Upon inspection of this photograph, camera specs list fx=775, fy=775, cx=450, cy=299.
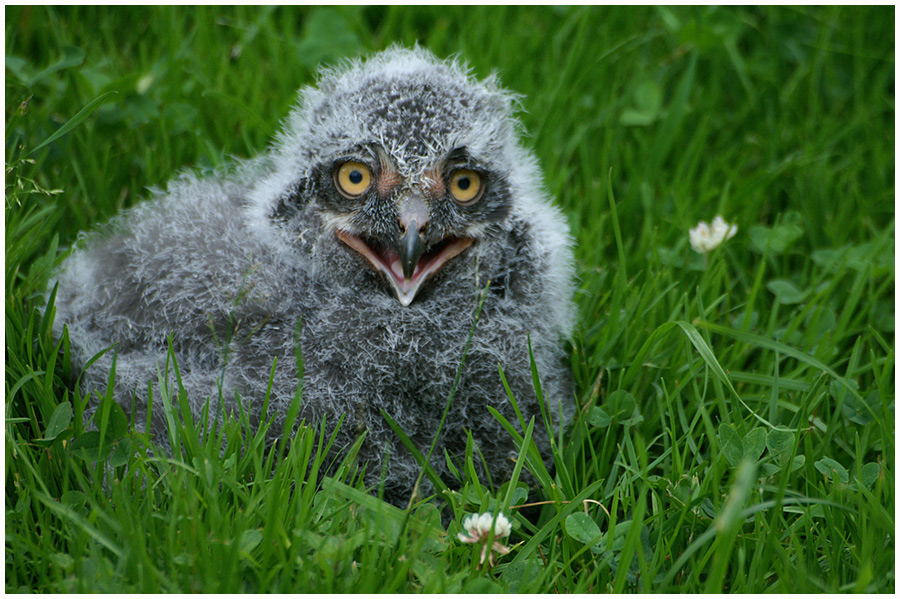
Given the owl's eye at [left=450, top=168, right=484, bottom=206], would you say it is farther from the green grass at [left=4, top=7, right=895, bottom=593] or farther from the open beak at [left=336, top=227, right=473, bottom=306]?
the green grass at [left=4, top=7, right=895, bottom=593]

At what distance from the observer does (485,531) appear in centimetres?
225

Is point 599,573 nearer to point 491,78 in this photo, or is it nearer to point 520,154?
point 520,154

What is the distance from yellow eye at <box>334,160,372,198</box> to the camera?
98.7 inches

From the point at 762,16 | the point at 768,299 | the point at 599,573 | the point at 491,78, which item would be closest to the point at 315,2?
the point at 491,78

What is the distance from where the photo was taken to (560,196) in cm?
417

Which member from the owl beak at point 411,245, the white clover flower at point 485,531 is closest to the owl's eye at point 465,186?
the owl beak at point 411,245

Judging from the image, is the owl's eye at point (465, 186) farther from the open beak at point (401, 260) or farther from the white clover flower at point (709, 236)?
the white clover flower at point (709, 236)

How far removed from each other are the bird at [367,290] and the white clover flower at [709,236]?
2.96ft

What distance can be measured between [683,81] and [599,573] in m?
3.10

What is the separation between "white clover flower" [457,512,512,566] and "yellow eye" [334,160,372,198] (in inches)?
42.7

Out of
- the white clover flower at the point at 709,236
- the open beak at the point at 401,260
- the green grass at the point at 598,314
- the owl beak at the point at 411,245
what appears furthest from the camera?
the white clover flower at the point at 709,236

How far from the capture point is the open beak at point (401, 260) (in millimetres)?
2502

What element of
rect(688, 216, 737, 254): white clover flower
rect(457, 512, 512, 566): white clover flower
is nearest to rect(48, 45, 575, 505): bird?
rect(457, 512, 512, 566): white clover flower

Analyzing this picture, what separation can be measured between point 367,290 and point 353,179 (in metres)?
0.38
